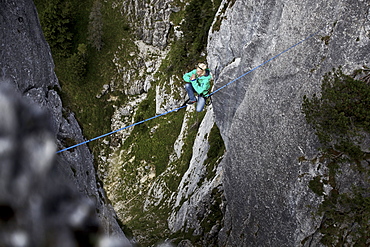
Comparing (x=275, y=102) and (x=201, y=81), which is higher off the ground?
(x=201, y=81)

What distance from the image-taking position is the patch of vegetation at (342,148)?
1106cm

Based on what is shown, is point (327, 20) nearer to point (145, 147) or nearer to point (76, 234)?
point (76, 234)

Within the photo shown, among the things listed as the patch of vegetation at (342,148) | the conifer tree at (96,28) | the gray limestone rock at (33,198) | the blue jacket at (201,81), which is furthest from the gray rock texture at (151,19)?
the gray limestone rock at (33,198)

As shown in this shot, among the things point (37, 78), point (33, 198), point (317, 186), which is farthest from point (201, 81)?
point (33, 198)

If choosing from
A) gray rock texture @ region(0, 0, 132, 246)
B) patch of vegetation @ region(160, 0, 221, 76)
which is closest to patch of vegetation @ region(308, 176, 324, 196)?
gray rock texture @ region(0, 0, 132, 246)

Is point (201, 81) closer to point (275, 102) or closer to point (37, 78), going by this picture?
point (275, 102)

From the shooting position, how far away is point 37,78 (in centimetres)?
1184

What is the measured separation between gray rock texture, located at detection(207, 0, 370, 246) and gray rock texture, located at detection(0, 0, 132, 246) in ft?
26.9

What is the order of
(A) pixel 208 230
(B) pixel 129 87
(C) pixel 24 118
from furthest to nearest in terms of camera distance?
(B) pixel 129 87
(A) pixel 208 230
(C) pixel 24 118

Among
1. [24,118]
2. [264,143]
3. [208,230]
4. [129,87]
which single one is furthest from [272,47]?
[129,87]

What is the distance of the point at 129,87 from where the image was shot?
46312 mm

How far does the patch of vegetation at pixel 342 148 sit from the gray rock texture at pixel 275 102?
1.60 ft

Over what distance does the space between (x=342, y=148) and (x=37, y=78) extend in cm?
1242

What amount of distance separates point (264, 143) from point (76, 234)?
47.2 ft
